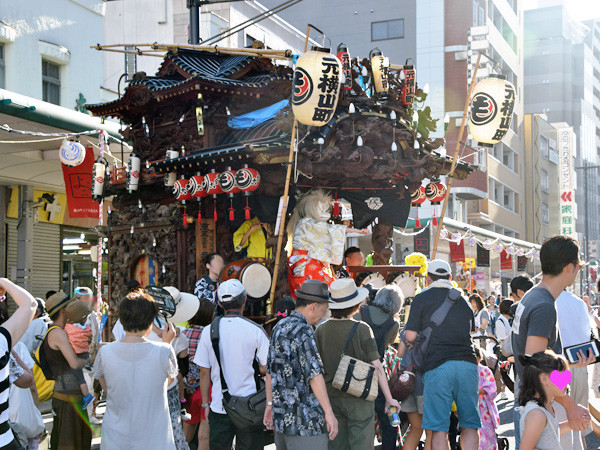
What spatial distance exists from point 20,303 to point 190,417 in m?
3.75

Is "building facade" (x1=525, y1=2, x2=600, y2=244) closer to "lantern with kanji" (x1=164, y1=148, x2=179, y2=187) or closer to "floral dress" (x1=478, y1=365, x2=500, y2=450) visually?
"lantern with kanji" (x1=164, y1=148, x2=179, y2=187)

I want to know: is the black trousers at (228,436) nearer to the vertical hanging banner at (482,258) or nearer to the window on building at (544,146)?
the vertical hanging banner at (482,258)

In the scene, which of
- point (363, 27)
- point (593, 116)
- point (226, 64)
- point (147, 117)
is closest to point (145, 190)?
point (147, 117)

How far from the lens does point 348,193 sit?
12414 mm

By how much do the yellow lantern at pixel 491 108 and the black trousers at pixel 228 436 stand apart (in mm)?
6962

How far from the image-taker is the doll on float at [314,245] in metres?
11.1

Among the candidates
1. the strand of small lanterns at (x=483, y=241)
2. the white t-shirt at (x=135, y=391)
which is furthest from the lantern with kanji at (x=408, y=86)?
the strand of small lanterns at (x=483, y=241)

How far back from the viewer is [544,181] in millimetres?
57000

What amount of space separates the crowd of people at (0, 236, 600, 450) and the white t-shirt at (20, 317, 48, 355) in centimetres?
Result: 2

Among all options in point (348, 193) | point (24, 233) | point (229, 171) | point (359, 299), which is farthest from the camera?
point (24, 233)

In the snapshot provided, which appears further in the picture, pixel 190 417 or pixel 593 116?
pixel 593 116

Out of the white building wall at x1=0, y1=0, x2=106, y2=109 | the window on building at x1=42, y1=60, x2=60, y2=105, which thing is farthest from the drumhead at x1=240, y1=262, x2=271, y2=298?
the window on building at x1=42, y1=60, x2=60, y2=105

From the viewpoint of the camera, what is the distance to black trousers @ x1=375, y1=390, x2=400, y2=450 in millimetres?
7871

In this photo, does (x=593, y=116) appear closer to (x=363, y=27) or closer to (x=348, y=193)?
(x=363, y=27)
